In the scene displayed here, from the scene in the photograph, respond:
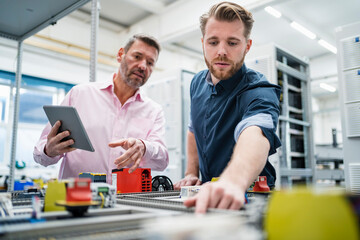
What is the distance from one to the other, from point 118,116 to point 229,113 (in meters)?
0.74

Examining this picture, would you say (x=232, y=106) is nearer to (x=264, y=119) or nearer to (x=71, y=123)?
(x=264, y=119)

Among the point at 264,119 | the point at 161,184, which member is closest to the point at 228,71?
the point at 264,119

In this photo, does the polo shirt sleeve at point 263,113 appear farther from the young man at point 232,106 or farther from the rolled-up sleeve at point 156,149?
the rolled-up sleeve at point 156,149

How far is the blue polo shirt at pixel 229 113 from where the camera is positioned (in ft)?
3.49

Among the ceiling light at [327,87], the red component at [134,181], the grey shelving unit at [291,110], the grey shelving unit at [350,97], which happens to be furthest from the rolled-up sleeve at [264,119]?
the ceiling light at [327,87]

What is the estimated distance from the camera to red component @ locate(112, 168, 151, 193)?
1212 millimetres

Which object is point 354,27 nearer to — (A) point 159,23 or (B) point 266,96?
(B) point 266,96

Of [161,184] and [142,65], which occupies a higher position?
[142,65]

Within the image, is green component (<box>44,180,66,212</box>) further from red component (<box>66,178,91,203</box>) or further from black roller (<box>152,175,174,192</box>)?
black roller (<box>152,175,174,192</box>)

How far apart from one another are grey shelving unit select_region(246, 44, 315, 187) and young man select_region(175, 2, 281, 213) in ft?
6.72

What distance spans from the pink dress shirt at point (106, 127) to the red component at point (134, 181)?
285 millimetres

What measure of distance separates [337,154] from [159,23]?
12.6 feet

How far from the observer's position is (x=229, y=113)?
50.3 inches

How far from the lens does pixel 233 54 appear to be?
1.19 meters
